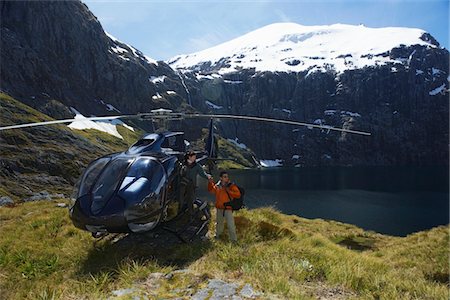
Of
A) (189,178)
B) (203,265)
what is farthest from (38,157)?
(203,265)

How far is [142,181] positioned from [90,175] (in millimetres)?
1496

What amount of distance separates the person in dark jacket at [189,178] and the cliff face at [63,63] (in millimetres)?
143143

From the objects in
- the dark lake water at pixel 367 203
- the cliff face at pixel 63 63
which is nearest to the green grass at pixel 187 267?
the dark lake water at pixel 367 203

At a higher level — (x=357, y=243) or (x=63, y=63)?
(x=63, y=63)

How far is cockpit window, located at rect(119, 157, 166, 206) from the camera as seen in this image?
8844 mm

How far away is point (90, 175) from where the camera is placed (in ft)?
31.0

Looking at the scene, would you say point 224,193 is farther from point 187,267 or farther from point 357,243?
point 357,243

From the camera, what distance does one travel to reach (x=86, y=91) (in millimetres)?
170000

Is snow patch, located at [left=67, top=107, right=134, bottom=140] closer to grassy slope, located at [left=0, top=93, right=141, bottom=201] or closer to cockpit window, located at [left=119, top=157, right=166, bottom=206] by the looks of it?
grassy slope, located at [left=0, top=93, right=141, bottom=201]

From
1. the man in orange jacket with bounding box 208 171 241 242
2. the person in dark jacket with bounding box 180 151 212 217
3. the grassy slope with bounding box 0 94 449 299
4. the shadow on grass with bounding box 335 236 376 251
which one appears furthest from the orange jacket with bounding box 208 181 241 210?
the shadow on grass with bounding box 335 236 376 251

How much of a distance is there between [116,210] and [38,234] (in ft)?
17.1

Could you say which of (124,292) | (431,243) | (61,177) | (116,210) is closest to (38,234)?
(116,210)

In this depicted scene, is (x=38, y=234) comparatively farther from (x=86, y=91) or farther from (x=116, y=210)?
(x=86, y=91)

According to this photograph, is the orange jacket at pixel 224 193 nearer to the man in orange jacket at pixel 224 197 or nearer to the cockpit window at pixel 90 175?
the man in orange jacket at pixel 224 197
